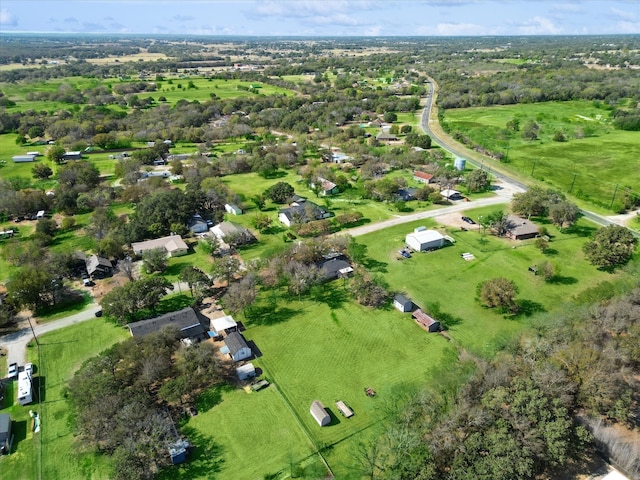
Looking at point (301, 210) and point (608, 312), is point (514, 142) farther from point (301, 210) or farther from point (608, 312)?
point (608, 312)

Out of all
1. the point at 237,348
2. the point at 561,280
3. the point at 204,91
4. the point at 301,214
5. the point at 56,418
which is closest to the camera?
the point at 56,418

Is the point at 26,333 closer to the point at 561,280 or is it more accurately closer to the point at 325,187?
the point at 325,187

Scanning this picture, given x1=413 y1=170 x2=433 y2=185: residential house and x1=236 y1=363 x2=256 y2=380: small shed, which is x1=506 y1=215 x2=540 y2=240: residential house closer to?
x1=413 y1=170 x2=433 y2=185: residential house

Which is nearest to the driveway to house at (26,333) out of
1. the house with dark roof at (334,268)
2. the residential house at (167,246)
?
the residential house at (167,246)

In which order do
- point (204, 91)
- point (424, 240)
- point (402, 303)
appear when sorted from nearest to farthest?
point (402, 303), point (424, 240), point (204, 91)

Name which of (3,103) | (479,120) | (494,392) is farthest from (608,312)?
(3,103)

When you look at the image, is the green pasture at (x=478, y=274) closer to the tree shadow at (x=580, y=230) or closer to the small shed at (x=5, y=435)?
the tree shadow at (x=580, y=230)

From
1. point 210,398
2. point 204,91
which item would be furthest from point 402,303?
point 204,91

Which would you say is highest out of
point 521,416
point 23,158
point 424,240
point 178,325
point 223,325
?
point 521,416
